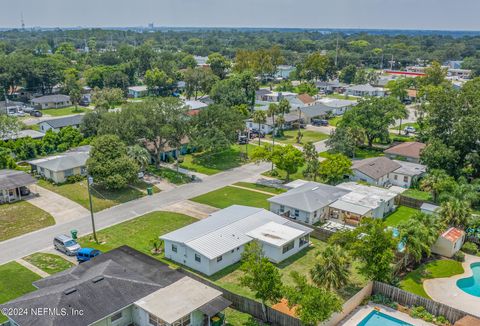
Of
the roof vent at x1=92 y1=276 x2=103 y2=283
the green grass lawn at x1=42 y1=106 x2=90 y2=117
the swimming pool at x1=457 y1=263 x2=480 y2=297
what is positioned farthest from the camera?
the green grass lawn at x1=42 y1=106 x2=90 y2=117

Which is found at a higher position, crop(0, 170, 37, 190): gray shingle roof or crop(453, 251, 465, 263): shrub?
crop(0, 170, 37, 190): gray shingle roof

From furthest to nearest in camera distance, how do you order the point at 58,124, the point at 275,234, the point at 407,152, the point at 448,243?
the point at 58,124 < the point at 407,152 < the point at 275,234 < the point at 448,243

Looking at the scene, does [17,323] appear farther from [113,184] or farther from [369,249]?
[113,184]

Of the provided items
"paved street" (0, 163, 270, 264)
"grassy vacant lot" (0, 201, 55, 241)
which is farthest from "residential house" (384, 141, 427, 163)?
"grassy vacant lot" (0, 201, 55, 241)

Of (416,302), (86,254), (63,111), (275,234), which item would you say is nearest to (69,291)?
(86,254)

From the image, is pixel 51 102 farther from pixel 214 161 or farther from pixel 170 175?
pixel 170 175

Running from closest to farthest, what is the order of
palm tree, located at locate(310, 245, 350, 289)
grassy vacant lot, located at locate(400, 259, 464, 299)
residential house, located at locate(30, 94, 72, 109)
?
Answer: palm tree, located at locate(310, 245, 350, 289) < grassy vacant lot, located at locate(400, 259, 464, 299) < residential house, located at locate(30, 94, 72, 109)

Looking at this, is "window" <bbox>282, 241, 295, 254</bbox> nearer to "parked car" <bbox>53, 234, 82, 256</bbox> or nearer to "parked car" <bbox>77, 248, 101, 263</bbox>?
"parked car" <bbox>77, 248, 101, 263</bbox>
